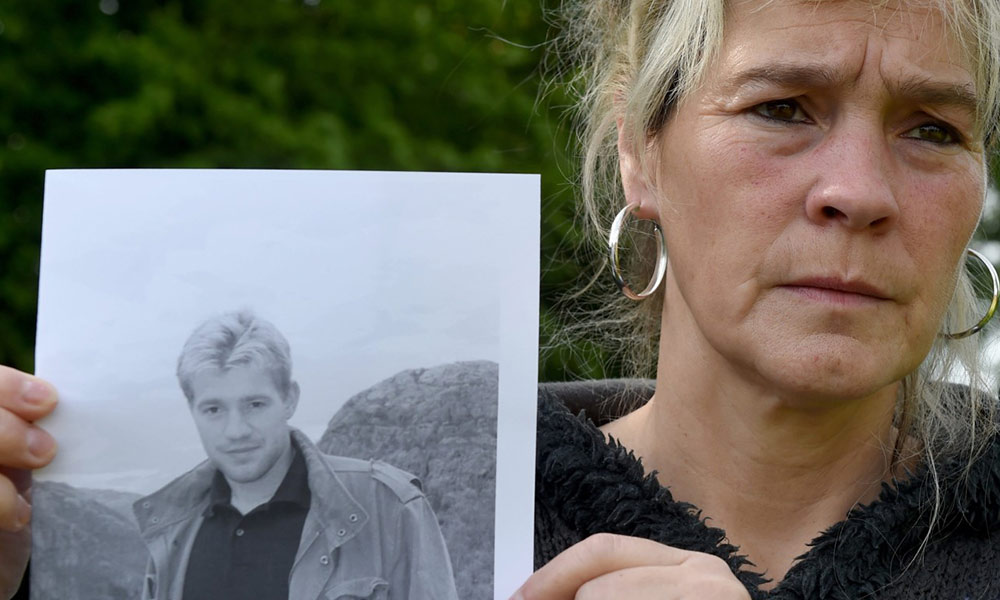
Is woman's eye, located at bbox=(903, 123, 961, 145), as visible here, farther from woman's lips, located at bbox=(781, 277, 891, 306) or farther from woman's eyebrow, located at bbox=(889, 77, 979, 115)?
woman's lips, located at bbox=(781, 277, 891, 306)

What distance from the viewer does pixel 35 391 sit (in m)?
1.33

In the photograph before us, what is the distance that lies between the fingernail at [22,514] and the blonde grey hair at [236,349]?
26 cm

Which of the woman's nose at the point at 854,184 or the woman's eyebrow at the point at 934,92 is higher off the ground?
the woman's eyebrow at the point at 934,92

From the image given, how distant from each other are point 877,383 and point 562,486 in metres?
0.46

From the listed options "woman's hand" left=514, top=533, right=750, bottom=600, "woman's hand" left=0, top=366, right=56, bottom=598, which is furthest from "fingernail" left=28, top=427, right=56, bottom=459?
"woman's hand" left=514, top=533, right=750, bottom=600

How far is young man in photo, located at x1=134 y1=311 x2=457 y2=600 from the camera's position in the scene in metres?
1.33

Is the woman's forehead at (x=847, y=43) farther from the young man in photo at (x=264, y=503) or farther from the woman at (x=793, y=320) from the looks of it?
the young man in photo at (x=264, y=503)

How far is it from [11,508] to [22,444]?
0.31 feet

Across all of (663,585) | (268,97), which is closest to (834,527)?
(663,585)

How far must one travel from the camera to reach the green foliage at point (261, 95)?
11.8 ft

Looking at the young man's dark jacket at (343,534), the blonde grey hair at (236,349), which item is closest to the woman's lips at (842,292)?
the young man's dark jacket at (343,534)

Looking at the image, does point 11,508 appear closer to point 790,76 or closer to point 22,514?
point 22,514

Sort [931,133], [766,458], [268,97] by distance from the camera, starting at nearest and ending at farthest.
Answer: [931,133], [766,458], [268,97]

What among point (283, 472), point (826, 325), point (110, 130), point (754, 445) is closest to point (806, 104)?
point (826, 325)
